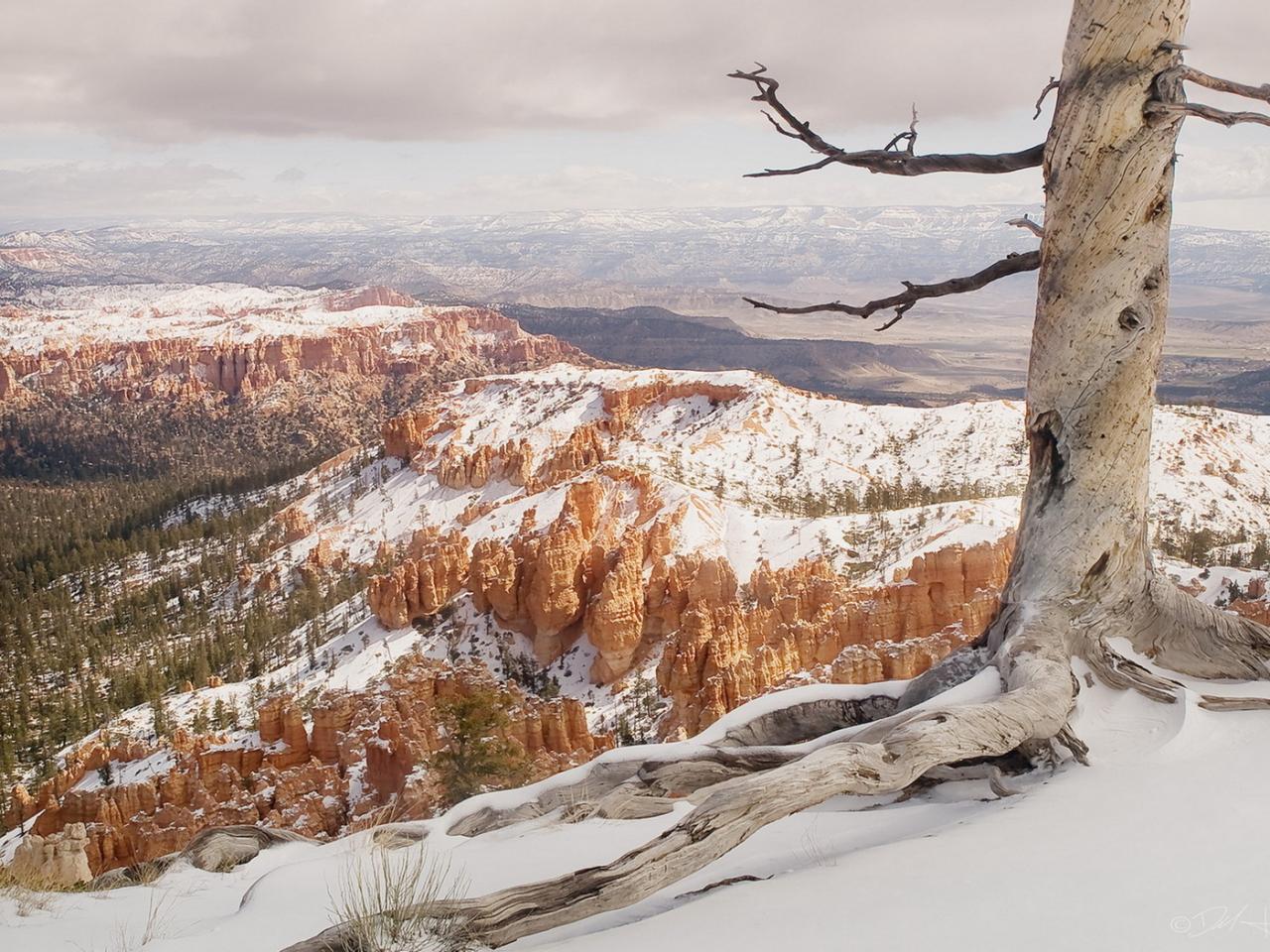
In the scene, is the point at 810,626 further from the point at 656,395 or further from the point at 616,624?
the point at 656,395

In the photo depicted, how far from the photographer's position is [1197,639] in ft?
15.0

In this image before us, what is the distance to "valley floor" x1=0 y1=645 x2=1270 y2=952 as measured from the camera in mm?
2287

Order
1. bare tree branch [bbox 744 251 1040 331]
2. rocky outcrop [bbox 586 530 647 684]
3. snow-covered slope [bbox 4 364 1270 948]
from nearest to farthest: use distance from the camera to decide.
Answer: bare tree branch [bbox 744 251 1040 331] → snow-covered slope [bbox 4 364 1270 948] → rocky outcrop [bbox 586 530 647 684]

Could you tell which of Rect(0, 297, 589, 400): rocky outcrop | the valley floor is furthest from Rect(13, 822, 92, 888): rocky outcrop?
Rect(0, 297, 589, 400): rocky outcrop

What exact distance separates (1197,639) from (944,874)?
2.81m

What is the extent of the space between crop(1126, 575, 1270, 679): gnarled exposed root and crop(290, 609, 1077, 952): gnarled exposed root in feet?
2.92

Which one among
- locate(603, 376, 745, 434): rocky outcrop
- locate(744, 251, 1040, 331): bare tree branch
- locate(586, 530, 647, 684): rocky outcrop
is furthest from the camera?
locate(603, 376, 745, 434): rocky outcrop

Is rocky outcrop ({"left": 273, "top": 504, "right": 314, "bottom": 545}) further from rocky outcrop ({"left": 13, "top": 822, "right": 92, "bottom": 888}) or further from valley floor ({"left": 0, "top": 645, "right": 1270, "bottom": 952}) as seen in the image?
valley floor ({"left": 0, "top": 645, "right": 1270, "bottom": 952})

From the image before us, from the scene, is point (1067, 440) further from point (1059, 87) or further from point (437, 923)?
point (437, 923)

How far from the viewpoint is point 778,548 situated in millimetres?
37406

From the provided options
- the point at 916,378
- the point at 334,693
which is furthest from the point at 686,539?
the point at 916,378

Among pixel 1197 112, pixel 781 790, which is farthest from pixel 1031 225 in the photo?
pixel 781 790

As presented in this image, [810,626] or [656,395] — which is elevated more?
[656,395]

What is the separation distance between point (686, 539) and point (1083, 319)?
34059 mm
